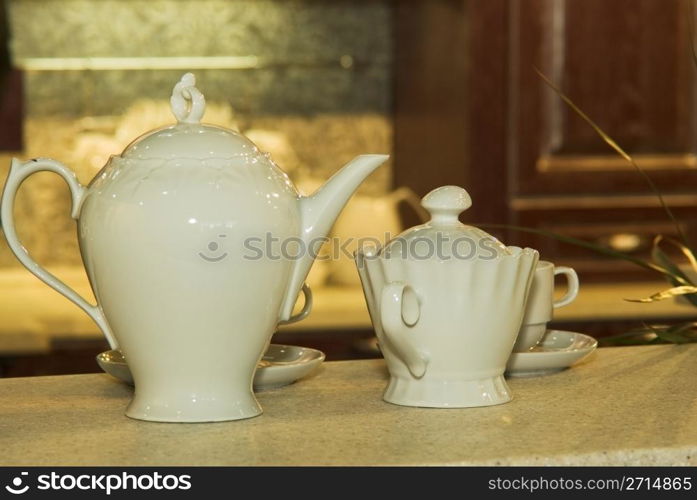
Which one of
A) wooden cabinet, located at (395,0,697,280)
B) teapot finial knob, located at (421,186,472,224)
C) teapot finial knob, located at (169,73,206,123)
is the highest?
teapot finial knob, located at (169,73,206,123)

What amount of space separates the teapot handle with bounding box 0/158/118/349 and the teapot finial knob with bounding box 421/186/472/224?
277 millimetres

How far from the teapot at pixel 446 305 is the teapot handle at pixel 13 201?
22 cm

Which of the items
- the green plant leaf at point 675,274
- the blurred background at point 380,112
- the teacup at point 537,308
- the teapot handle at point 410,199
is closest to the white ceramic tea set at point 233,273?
the teacup at point 537,308

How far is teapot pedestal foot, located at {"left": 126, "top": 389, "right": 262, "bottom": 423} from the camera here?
2.86 feet

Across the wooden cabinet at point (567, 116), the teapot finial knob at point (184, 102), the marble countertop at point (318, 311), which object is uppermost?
the teapot finial knob at point (184, 102)

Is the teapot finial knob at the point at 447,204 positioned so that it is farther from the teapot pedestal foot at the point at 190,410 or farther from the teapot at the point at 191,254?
the teapot pedestal foot at the point at 190,410

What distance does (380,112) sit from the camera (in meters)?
3.02

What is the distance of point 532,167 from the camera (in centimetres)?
257

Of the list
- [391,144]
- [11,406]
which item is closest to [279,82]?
[391,144]

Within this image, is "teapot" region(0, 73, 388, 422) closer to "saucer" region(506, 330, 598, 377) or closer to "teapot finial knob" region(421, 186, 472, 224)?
"teapot finial knob" region(421, 186, 472, 224)

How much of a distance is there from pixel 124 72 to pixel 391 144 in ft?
2.32

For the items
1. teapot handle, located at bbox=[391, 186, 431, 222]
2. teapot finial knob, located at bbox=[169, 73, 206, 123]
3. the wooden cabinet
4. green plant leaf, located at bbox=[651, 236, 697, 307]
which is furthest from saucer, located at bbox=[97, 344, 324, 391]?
teapot handle, located at bbox=[391, 186, 431, 222]

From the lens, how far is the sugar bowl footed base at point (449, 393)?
0.92 m
